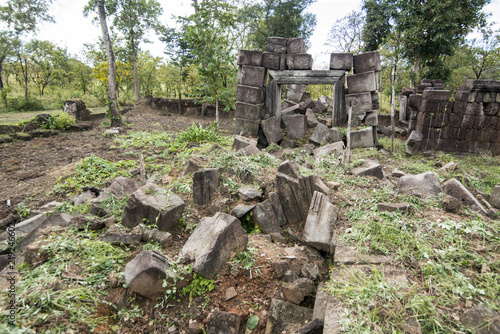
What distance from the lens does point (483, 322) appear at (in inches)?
75.2

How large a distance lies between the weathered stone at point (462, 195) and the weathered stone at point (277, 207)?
2.45 meters

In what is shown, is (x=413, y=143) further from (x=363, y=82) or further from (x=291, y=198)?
(x=291, y=198)

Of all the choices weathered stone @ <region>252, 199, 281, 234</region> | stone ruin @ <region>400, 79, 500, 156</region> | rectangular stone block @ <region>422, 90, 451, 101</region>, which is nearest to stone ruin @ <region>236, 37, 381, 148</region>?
rectangular stone block @ <region>422, 90, 451, 101</region>

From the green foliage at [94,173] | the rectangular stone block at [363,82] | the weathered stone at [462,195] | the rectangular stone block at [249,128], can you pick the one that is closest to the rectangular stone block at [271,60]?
the rectangular stone block at [249,128]

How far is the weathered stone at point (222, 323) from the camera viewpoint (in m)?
2.38

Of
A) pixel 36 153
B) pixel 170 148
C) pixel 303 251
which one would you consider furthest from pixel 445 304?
pixel 36 153

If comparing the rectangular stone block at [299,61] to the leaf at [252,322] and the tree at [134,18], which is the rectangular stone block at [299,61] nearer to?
the leaf at [252,322]

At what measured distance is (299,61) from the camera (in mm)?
8477

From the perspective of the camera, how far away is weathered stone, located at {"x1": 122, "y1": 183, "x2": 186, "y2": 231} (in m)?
3.42

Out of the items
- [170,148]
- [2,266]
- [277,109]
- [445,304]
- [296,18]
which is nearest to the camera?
[445,304]

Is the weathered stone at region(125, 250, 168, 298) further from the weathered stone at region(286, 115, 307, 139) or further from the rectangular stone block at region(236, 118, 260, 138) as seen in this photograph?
the weathered stone at region(286, 115, 307, 139)

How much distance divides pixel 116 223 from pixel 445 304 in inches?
139

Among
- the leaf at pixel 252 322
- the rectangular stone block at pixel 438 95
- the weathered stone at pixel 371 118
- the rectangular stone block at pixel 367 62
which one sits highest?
the rectangular stone block at pixel 367 62

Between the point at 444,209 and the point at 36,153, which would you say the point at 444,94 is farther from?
the point at 36,153
